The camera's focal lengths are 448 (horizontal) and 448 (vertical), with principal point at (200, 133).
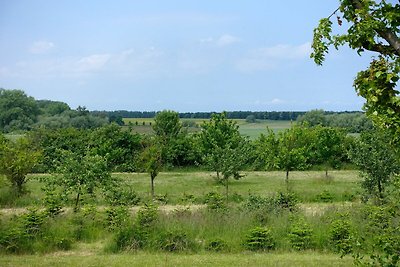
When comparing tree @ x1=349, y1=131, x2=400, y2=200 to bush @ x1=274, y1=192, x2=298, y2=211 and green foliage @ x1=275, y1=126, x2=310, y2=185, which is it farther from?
green foliage @ x1=275, y1=126, x2=310, y2=185

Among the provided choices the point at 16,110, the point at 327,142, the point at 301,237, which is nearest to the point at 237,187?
the point at 327,142

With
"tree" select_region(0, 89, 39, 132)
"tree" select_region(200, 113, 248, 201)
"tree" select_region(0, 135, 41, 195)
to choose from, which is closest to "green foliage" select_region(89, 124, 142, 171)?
"tree" select_region(200, 113, 248, 201)

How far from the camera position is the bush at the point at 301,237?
10852mm

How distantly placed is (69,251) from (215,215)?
397 centimetres

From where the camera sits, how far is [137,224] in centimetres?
1123

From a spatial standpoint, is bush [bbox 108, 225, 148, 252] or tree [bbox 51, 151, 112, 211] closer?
bush [bbox 108, 225, 148, 252]

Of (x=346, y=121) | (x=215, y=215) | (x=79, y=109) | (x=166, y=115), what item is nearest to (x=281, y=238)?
(x=215, y=215)

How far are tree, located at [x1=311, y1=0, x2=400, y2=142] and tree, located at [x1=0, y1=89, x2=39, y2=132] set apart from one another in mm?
62203

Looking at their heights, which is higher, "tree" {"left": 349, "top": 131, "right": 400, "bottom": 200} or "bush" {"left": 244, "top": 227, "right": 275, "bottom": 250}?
"tree" {"left": 349, "top": 131, "right": 400, "bottom": 200}

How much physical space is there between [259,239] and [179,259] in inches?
85.2

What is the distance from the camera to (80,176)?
14953 mm

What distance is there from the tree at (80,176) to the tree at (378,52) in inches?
471

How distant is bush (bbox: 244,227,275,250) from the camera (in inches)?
426

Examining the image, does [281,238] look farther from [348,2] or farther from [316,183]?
[316,183]
